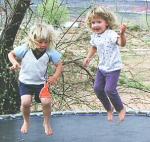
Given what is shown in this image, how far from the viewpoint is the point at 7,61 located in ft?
17.9

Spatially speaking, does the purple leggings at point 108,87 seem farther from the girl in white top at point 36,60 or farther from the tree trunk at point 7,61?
the tree trunk at point 7,61

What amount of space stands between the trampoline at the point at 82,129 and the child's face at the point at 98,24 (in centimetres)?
146

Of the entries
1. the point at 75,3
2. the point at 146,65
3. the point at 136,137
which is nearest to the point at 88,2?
the point at 75,3

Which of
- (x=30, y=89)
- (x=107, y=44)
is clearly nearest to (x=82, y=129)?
(x=30, y=89)

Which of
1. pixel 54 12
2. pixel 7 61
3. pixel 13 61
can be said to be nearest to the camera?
pixel 13 61

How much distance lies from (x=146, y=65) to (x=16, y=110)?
7043 millimetres

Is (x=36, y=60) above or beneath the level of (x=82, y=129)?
above

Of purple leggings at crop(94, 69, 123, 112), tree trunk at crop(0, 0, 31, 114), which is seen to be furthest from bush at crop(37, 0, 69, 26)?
purple leggings at crop(94, 69, 123, 112)

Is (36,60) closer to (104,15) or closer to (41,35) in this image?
(41,35)

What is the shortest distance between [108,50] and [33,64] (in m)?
0.46

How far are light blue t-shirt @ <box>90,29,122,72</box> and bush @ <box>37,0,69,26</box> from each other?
2233mm

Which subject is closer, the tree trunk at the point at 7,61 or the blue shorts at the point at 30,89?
the blue shorts at the point at 30,89

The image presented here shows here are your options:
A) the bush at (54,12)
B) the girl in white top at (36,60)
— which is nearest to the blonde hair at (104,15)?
the girl in white top at (36,60)

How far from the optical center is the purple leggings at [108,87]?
3.47 metres
